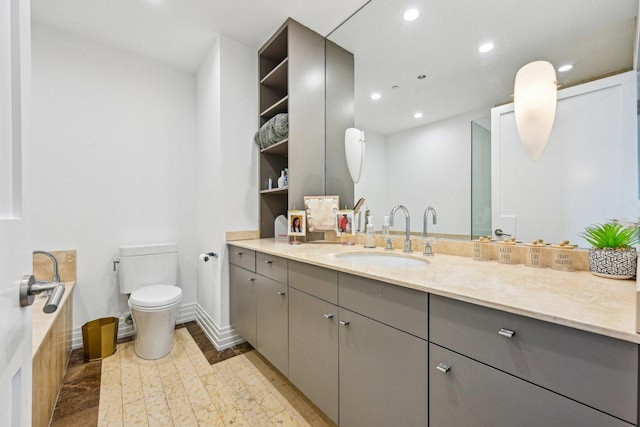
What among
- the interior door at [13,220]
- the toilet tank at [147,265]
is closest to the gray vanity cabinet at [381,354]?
the interior door at [13,220]

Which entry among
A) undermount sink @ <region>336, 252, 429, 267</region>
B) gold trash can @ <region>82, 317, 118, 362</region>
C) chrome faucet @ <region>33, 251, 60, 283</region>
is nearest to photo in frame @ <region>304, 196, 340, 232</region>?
undermount sink @ <region>336, 252, 429, 267</region>

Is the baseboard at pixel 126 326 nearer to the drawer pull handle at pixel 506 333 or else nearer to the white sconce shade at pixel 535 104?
the drawer pull handle at pixel 506 333

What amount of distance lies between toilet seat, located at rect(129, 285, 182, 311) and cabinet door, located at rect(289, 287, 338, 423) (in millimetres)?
1062

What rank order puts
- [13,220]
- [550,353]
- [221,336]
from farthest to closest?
[221,336], [550,353], [13,220]

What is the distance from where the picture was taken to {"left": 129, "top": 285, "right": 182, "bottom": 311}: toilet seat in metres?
1.96

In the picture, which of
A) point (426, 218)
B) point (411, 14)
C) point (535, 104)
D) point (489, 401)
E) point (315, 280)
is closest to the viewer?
point (489, 401)

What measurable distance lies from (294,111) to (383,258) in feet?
4.34

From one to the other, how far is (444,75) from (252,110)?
158 cm

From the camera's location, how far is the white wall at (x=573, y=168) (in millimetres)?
1022

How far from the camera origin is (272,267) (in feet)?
5.62

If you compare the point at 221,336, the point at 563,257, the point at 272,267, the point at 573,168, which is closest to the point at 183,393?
the point at 221,336

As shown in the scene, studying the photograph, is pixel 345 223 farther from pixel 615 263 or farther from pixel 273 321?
pixel 615 263

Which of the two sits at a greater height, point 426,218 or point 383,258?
point 426,218

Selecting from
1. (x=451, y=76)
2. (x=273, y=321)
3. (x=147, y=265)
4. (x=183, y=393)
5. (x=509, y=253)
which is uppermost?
(x=451, y=76)
